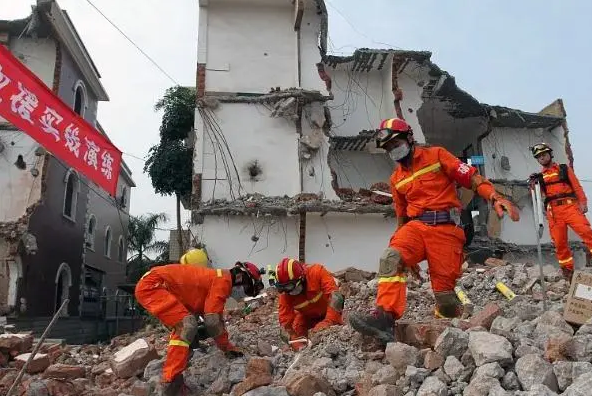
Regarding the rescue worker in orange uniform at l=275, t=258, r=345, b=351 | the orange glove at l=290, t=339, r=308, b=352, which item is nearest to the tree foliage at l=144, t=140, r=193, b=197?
the rescue worker in orange uniform at l=275, t=258, r=345, b=351

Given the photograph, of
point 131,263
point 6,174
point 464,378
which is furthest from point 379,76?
point 131,263

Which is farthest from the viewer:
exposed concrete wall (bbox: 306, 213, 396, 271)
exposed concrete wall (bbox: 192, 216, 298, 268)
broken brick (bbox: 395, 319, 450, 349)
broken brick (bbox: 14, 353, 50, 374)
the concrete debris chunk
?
exposed concrete wall (bbox: 306, 213, 396, 271)

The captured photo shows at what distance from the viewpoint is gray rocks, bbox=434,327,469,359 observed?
11.3 ft

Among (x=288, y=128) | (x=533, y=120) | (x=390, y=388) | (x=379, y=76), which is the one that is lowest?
(x=390, y=388)

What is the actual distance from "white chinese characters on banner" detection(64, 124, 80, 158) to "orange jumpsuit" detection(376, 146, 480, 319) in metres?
5.30

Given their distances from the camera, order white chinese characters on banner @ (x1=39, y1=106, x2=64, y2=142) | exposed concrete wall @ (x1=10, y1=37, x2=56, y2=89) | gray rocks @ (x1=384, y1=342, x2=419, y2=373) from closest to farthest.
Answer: gray rocks @ (x1=384, y1=342, x2=419, y2=373)
white chinese characters on banner @ (x1=39, y1=106, x2=64, y2=142)
exposed concrete wall @ (x1=10, y1=37, x2=56, y2=89)

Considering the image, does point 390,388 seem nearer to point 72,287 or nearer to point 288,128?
point 288,128

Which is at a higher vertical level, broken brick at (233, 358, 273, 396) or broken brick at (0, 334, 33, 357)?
broken brick at (0, 334, 33, 357)

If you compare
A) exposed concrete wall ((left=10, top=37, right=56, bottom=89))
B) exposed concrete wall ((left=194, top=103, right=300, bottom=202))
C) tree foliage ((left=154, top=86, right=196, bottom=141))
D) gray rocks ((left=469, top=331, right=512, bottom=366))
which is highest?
exposed concrete wall ((left=10, top=37, right=56, bottom=89))

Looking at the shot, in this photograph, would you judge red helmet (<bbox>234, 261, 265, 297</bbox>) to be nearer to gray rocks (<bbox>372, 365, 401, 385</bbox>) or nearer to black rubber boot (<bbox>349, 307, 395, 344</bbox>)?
black rubber boot (<bbox>349, 307, 395, 344</bbox>)

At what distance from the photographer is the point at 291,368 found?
4.17m

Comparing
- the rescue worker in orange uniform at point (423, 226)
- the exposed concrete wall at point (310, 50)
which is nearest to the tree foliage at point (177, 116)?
the exposed concrete wall at point (310, 50)

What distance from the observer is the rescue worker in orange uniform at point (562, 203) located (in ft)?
22.5

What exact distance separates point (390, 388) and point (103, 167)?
21.8ft
